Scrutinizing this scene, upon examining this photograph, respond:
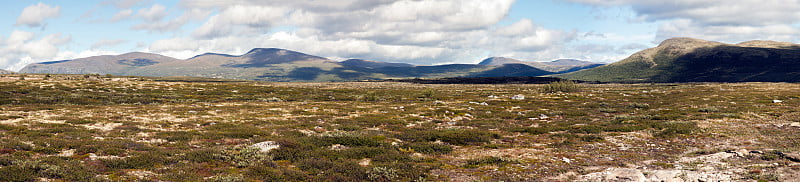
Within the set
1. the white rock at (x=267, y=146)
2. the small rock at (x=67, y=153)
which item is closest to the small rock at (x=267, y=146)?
→ the white rock at (x=267, y=146)

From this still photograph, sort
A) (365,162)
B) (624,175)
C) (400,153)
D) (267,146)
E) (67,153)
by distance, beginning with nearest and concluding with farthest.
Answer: (624,175)
(67,153)
(365,162)
(400,153)
(267,146)

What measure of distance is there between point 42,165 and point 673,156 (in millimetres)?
22830

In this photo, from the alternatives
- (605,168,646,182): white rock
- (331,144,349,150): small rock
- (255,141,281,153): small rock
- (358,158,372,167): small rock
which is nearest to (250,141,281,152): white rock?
(255,141,281,153): small rock

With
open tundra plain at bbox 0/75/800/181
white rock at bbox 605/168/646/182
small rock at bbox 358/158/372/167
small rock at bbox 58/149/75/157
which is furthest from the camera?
small rock at bbox 358/158/372/167

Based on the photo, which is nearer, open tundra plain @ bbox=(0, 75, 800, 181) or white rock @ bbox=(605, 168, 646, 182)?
white rock @ bbox=(605, 168, 646, 182)

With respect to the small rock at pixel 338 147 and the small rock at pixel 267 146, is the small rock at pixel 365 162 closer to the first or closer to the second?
the small rock at pixel 338 147

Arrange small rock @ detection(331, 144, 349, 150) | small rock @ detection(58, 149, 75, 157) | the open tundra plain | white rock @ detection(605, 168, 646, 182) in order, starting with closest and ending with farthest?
1. white rock @ detection(605, 168, 646, 182)
2. the open tundra plain
3. small rock @ detection(58, 149, 75, 157)
4. small rock @ detection(331, 144, 349, 150)

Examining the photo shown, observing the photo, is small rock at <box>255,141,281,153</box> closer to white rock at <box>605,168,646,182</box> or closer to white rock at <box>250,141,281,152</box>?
white rock at <box>250,141,281,152</box>

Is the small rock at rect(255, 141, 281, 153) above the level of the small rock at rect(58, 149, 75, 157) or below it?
below

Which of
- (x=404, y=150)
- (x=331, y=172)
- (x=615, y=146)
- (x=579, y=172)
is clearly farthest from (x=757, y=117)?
(x=331, y=172)

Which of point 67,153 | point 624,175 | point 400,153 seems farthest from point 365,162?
point 67,153

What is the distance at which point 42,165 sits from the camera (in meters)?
11.6

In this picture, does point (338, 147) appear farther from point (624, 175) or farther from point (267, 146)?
point (624, 175)

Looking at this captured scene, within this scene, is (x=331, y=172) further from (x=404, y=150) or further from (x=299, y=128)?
(x=299, y=128)
